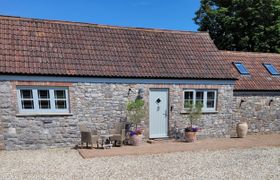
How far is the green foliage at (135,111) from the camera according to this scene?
9.70 m

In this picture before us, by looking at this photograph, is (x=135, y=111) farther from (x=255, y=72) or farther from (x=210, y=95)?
(x=255, y=72)

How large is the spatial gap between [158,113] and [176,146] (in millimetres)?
1809

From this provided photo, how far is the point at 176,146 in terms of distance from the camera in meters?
9.62

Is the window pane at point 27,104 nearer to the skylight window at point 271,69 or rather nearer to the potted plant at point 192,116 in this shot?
the potted plant at point 192,116

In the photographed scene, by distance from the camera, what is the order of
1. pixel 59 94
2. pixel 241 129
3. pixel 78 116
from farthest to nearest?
pixel 241 129
pixel 78 116
pixel 59 94

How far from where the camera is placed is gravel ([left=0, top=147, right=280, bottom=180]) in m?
6.29

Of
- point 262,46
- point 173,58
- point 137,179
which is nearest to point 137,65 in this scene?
point 173,58

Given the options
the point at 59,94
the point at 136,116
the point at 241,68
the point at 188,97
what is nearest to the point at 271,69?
the point at 241,68

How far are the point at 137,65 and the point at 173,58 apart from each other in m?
2.04

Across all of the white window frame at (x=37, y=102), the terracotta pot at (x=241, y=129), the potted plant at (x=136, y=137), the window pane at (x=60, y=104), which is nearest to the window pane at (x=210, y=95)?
the terracotta pot at (x=241, y=129)

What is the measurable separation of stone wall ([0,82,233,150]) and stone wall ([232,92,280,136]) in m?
2.04

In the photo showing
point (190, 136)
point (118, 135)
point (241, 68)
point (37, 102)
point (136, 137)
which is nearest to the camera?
point (37, 102)

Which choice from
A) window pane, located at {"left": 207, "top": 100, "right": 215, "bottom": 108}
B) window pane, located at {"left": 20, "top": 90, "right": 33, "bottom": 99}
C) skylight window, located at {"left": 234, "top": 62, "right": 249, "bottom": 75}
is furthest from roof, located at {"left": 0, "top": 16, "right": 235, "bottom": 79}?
skylight window, located at {"left": 234, "top": 62, "right": 249, "bottom": 75}

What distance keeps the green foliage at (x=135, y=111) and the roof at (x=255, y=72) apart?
5580 millimetres
